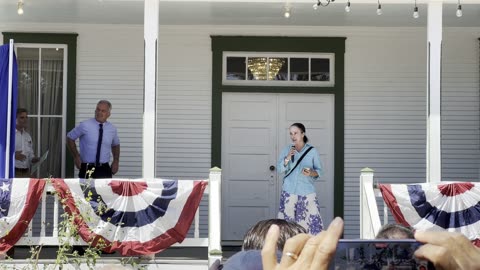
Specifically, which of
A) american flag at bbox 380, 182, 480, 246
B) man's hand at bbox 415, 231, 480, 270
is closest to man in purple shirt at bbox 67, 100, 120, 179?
american flag at bbox 380, 182, 480, 246

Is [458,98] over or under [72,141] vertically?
over

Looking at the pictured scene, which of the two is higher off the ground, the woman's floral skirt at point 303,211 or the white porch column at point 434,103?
the white porch column at point 434,103

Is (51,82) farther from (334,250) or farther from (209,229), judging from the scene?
(334,250)

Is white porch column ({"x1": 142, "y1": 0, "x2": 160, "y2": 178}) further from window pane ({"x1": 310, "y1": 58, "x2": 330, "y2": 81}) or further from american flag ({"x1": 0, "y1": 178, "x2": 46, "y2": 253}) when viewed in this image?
window pane ({"x1": 310, "y1": 58, "x2": 330, "y2": 81})

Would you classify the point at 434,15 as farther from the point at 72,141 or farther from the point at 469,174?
the point at 72,141

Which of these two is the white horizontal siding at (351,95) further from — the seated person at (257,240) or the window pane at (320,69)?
the seated person at (257,240)

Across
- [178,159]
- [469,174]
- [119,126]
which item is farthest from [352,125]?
[119,126]

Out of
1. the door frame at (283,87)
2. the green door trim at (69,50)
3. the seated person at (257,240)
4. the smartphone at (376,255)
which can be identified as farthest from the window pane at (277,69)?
the smartphone at (376,255)

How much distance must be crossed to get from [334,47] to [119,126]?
10.5ft

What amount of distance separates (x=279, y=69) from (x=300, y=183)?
240 cm

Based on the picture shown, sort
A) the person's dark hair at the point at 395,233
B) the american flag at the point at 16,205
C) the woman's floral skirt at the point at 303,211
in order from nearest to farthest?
the person's dark hair at the point at 395,233
the american flag at the point at 16,205
the woman's floral skirt at the point at 303,211

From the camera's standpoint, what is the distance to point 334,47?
34.2 feet

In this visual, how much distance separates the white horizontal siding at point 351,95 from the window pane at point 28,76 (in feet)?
2.05

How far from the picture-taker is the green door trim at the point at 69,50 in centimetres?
1026
